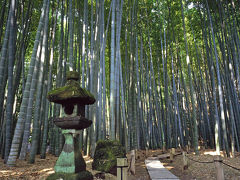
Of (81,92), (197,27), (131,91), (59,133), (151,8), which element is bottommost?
(59,133)

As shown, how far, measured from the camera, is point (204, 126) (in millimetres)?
8047

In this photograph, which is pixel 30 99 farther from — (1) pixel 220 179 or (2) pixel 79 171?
(1) pixel 220 179

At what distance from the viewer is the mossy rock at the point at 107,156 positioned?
3.44 metres

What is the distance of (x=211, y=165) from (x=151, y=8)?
21.6 ft

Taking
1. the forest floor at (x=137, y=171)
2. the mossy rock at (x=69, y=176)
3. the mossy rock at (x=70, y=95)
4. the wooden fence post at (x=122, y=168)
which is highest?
the mossy rock at (x=70, y=95)

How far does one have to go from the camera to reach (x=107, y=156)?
357 cm

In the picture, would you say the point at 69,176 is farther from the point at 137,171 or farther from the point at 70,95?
the point at 137,171

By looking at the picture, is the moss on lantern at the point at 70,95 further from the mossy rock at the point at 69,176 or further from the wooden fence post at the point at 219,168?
the wooden fence post at the point at 219,168

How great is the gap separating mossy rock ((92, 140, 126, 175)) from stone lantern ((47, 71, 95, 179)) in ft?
2.41

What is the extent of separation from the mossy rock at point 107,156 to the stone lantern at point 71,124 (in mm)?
734

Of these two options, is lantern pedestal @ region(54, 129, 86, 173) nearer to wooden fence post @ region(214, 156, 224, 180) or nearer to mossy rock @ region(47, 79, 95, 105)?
mossy rock @ region(47, 79, 95, 105)

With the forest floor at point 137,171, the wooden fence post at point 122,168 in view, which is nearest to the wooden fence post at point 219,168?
the forest floor at point 137,171

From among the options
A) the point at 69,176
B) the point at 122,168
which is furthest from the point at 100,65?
the point at 122,168

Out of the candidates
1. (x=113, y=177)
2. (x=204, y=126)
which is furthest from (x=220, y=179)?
(x=204, y=126)
